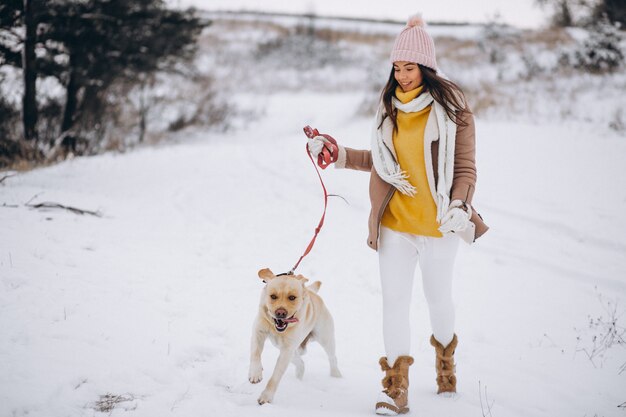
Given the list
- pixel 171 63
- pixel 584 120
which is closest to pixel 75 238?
pixel 171 63

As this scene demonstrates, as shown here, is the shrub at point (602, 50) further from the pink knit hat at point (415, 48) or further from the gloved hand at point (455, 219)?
the gloved hand at point (455, 219)

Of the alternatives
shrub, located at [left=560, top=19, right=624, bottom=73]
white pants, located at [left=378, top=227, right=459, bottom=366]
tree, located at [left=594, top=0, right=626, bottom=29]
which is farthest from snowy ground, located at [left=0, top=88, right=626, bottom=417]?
tree, located at [left=594, top=0, right=626, bottom=29]

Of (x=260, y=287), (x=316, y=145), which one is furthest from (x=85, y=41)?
(x=316, y=145)

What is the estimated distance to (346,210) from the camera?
22.5 ft

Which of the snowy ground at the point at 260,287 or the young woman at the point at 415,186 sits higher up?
the young woman at the point at 415,186

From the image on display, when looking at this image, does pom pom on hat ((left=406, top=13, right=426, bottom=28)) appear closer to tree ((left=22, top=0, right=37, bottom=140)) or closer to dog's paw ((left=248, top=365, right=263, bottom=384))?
dog's paw ((left=248, top=365, right=263, bottom=384))

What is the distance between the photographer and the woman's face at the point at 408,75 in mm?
2338

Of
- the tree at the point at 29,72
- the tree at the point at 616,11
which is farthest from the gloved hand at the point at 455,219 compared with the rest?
the tree at the point at 616,11

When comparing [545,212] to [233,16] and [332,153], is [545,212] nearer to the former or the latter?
[332,153]

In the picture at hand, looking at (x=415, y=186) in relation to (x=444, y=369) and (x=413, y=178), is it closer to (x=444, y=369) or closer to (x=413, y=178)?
(x=413, y=178)

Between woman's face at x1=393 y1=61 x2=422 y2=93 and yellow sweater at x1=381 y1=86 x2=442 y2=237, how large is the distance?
0.12 feet

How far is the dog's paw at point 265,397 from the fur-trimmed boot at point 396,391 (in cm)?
62

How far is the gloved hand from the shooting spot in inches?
85.7

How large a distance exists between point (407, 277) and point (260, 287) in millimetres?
2267
